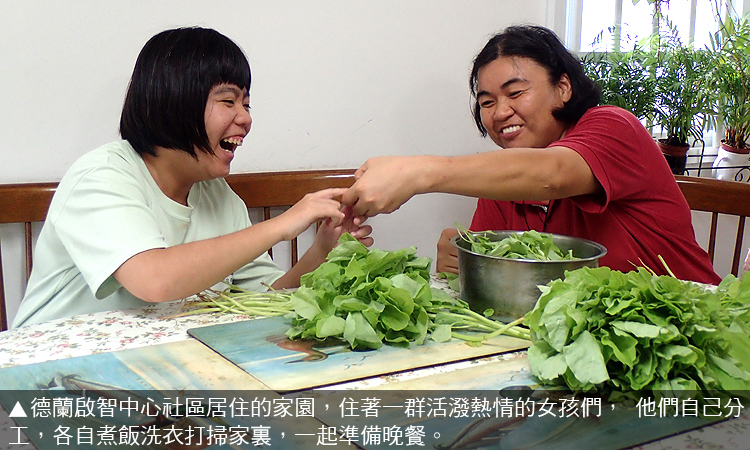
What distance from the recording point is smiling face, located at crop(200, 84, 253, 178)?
138 cm

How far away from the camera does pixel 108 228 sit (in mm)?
1161

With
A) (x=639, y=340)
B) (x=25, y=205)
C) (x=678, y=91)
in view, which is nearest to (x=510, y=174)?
(x=639, y=340)

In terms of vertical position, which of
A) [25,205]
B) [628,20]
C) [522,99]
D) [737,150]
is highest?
[628,20]

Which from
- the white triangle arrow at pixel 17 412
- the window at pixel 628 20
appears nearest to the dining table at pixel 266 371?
the white triangle arrow at pixel 17 412

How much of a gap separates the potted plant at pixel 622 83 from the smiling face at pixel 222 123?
1301mm

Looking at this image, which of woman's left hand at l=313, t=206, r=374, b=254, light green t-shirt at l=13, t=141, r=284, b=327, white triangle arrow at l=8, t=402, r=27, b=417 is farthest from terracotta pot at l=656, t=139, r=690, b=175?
white triangle arrow at l=8, t=402, r=27, b=417

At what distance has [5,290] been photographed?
1715 mm

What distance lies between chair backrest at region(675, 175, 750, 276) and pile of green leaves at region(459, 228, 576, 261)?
0.83 m

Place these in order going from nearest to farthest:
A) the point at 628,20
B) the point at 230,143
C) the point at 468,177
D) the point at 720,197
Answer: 1. the point at 468,177
2. the point at 230,143
3. the point at 720,197
4. the point at 628,20

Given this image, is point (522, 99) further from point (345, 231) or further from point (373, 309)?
point (373, 309)

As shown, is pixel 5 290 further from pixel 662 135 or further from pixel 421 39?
pixel 662 135

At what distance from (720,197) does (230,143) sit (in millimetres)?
1213

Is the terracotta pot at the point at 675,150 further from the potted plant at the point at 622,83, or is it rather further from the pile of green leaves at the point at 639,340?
the pile of green leaves at the point at 639,340

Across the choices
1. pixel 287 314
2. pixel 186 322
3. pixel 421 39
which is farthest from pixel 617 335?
pixel 421 39
